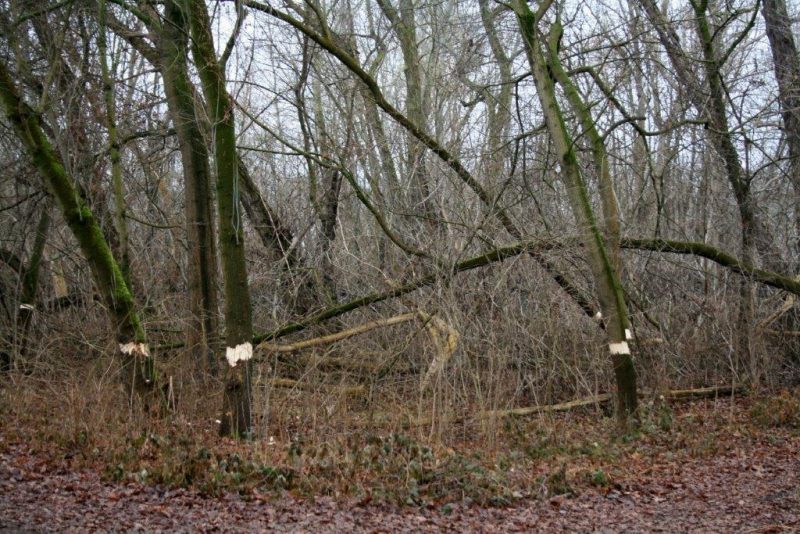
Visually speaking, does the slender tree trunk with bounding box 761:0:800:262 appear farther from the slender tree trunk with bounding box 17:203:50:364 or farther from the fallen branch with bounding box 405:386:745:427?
the slender tree trunk with bounding box 17:203:50:364

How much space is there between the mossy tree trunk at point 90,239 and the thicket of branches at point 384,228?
25 mm

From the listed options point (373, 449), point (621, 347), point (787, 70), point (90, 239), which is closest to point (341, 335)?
point (373, 449)

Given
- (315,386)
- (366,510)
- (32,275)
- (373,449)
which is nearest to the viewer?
(366,510)

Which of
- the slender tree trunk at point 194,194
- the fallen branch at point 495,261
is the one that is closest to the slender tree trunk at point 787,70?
the fallen branch at point 495,261

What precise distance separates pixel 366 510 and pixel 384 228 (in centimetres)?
533

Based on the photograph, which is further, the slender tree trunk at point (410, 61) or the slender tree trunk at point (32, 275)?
the slender tree trunk at point (410, 61)

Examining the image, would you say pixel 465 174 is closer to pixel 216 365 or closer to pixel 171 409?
pixel 216 365

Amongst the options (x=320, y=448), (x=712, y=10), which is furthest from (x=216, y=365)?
(x=712, y=10)

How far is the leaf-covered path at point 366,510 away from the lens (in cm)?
585

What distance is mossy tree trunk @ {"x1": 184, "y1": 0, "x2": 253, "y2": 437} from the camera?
8.41 m

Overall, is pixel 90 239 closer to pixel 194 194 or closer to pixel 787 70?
pixel 194 194

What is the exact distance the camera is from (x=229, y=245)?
845cm

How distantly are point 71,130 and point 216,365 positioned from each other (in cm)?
376

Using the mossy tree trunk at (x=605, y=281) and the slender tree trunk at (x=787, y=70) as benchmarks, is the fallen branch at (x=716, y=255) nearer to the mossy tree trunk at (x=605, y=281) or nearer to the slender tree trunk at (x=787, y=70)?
the mossy tree trunk at (x=605, y=281)
